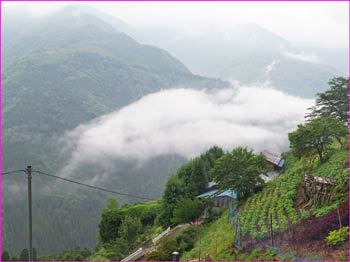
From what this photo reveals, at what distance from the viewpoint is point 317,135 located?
142 feet

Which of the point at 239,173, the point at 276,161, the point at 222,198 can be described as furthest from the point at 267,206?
the point at 276,161

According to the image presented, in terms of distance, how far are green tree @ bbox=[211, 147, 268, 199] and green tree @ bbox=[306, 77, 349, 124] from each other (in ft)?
42.3

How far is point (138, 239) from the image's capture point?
210ft

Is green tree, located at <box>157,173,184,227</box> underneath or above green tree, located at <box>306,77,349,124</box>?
underneath

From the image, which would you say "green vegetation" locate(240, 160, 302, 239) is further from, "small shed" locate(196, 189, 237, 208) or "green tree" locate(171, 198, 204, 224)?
"green tree" locate(171, 198, 204, 224)

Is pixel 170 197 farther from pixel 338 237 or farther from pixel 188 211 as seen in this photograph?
pixel 338 237

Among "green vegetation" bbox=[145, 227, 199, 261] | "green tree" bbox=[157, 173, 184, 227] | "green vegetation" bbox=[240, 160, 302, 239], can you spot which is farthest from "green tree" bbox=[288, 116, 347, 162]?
"green tree" bbox=[157, 173, 184, 227]

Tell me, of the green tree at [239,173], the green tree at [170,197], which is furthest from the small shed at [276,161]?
the green tree at [239,173]

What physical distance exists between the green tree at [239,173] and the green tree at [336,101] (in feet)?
42.3

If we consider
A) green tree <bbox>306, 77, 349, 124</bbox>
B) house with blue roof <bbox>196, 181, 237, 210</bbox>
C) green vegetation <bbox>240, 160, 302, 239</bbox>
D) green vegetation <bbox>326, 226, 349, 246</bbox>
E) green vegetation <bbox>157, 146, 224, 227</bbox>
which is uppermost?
green tree <bbox>306, 77, 349, 124</bbox>

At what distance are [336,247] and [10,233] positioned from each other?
194973 mm

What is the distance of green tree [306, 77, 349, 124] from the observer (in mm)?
54125

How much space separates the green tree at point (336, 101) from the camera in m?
54.1

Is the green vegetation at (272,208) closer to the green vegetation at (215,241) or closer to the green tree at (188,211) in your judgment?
the green vegetation at (215,241)
